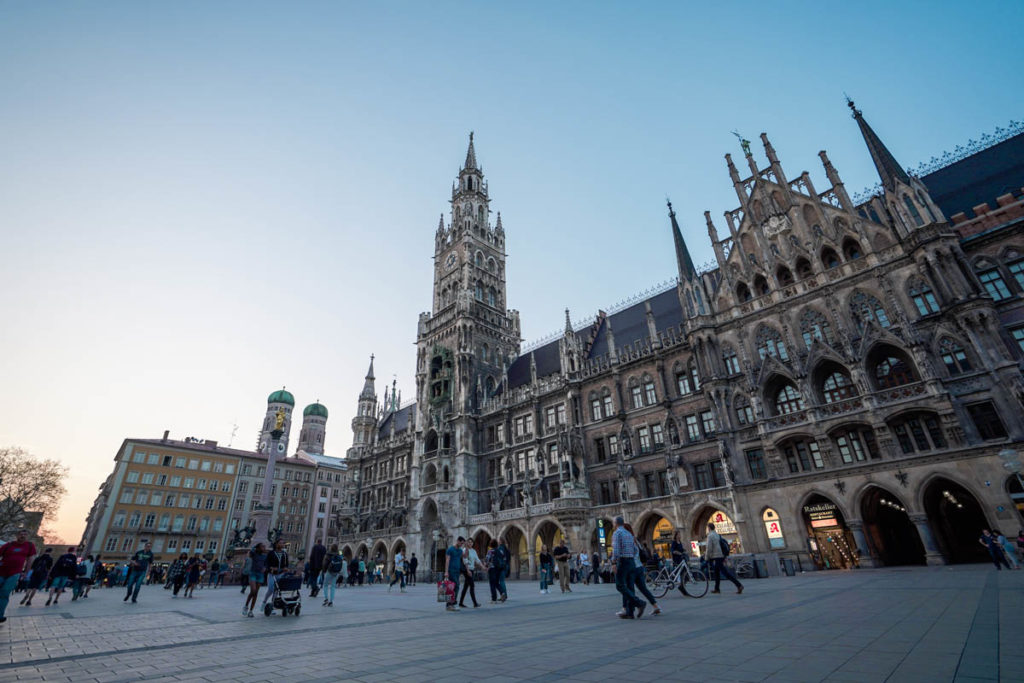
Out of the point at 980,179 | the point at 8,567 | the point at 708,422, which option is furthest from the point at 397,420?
the point at 980,179

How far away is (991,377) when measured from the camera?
20.8m

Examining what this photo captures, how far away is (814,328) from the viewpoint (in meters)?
26.6

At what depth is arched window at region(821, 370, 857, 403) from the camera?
83.0 ft

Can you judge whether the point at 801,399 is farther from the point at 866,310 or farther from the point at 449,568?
the point at 449,568

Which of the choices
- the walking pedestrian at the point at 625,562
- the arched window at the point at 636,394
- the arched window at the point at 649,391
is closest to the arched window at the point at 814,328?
the arched window at the point at 649,391

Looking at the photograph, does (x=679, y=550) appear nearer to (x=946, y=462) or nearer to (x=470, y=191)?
(x=946, y=462)

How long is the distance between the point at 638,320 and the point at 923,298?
62.8ft

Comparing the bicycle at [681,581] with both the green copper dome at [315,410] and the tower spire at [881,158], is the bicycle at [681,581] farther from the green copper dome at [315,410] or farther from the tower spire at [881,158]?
the green copper dome at [315,410]

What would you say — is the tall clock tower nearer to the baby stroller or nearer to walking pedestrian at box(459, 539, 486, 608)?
walking pedestrian at box(459, 539, 486, 608)

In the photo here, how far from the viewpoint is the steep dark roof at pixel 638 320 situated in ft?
121

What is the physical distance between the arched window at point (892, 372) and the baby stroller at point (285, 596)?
2761cm

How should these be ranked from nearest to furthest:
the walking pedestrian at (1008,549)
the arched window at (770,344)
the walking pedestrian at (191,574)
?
the walking pedestrian at (1008,549) → the walking pedestrian at (191,574) → the arched window at (770,344)

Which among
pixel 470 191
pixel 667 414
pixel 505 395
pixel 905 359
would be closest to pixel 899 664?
pixel 905 359

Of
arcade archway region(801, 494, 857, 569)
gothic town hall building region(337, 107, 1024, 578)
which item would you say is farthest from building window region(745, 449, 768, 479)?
arcade archway region(801, 494, 857, 569)
